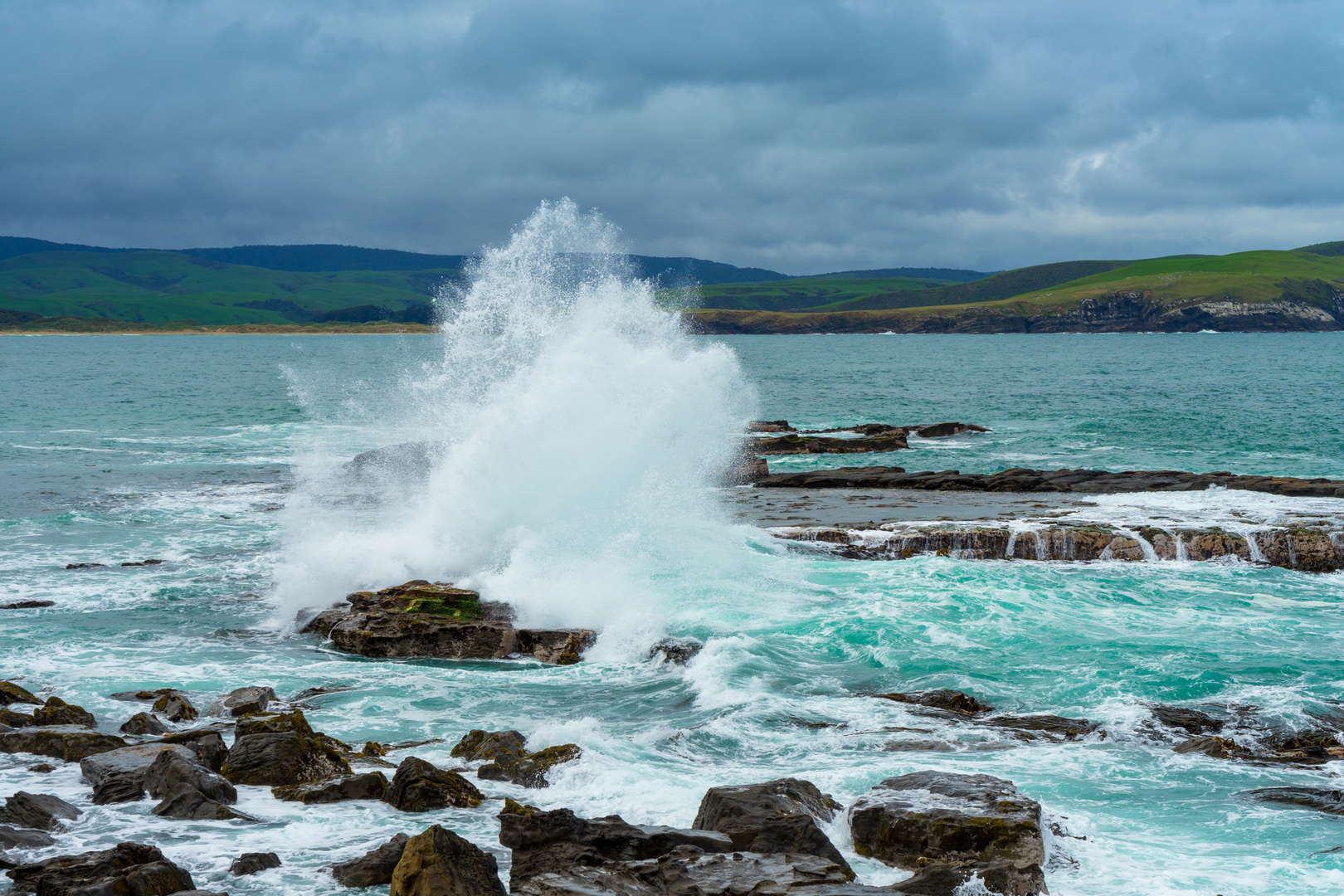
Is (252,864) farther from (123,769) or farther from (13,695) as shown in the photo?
(13,695)

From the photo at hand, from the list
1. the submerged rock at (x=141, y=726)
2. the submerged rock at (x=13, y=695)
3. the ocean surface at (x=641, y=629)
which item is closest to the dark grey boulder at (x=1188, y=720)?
the ocean surface at (x=641, y=629)

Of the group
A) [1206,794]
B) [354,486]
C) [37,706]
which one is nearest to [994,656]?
[1206,794]

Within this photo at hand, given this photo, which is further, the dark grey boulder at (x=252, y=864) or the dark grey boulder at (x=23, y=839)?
the dark grey boulder at (x=23, y=839)

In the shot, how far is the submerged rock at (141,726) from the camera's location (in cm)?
1143

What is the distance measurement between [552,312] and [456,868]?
18.0 metres

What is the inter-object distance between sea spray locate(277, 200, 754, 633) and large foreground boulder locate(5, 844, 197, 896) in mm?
8941

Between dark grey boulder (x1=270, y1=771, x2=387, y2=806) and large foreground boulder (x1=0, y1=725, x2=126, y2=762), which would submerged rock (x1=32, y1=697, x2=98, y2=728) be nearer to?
large foreground boulder (x1=0, y1=725, x2=126, y2=762)

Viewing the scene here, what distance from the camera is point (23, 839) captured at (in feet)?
26.9

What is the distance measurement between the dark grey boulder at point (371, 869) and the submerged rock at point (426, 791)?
4.46ft

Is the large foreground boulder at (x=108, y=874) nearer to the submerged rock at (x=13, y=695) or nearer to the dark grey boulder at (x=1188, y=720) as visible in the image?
the submerged rock at (x=13, y=695)

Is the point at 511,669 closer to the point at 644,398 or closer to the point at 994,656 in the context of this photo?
the point at 994,656

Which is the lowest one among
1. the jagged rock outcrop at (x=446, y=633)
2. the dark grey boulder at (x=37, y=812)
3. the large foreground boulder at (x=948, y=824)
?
the jagged rock outcrop at (x=446, y=633)

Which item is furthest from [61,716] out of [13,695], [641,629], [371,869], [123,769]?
[641,629]

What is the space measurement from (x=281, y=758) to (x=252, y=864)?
2.15m
